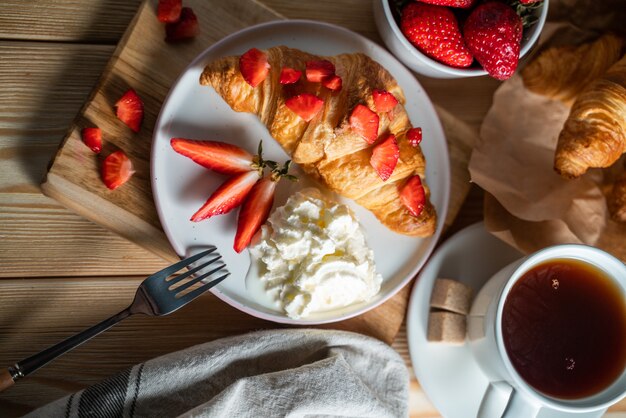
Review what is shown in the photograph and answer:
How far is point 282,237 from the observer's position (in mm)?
1418

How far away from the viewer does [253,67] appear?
138 centimetres

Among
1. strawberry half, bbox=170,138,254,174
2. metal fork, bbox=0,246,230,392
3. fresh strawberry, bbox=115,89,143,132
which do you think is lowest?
metal fork, bbox=0,246,230,392

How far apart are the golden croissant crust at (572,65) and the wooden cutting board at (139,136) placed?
66 centimetres

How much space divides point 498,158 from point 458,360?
A: 54 cm

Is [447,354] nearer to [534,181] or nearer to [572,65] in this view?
[534,181]

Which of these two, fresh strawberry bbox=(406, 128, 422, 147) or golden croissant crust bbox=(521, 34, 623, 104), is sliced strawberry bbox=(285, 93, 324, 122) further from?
golden croissant crust bbox=(521, 34, 623, 104)

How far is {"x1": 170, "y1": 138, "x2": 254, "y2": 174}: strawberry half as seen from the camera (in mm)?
1417

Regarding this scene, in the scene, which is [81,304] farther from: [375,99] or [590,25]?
[590,25]

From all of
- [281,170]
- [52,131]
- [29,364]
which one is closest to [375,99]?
[281,170]

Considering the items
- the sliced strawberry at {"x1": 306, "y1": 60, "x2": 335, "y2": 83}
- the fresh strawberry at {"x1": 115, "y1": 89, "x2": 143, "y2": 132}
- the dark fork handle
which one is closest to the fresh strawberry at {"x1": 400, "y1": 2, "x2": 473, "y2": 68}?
the sliced strawberry at {"x1": 306, "y1": 60, "x2": 335, "y2": 83}

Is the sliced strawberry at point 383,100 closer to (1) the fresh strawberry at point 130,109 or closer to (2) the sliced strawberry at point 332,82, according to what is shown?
(2) the sliced strawberry at point 332,82

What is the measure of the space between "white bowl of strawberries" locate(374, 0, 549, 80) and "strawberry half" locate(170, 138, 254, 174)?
476mm

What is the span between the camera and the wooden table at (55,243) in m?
1.48

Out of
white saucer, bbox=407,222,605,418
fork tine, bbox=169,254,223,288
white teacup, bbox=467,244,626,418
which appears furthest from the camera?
white saucer, bbox=407,222,605,418
